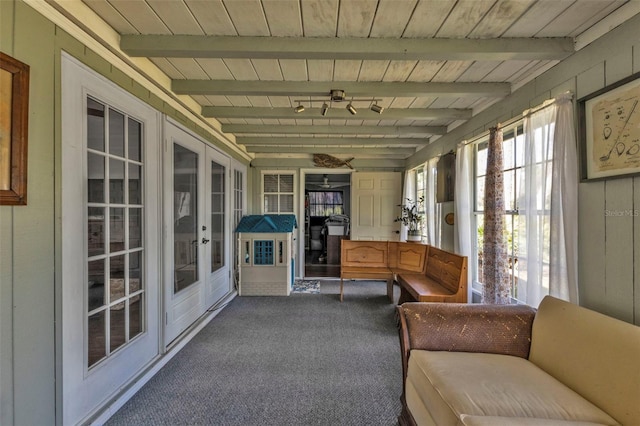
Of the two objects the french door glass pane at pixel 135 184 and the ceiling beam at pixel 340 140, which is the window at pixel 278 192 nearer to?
the ceiling beam at pixel 340 140

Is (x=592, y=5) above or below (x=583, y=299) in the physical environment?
above

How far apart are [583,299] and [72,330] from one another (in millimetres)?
3057

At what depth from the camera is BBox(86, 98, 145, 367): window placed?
1.68 meters

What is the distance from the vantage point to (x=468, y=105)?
9.52ft

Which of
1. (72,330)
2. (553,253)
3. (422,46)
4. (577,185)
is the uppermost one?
(422,46)


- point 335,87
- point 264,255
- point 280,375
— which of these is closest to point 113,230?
point 280,375

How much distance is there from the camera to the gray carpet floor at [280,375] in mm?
1731

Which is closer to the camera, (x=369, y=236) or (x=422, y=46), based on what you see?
(x=422, y=46)

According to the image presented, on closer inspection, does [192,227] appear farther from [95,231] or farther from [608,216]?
[608,216]

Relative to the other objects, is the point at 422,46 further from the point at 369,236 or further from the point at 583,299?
the point at 369,236

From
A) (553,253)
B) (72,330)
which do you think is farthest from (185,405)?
(553,253)

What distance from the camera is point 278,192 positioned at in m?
5.30

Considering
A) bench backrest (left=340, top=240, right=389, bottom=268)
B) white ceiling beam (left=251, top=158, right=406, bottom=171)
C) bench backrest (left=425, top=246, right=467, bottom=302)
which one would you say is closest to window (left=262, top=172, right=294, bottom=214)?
white ceiling beam (left=251, top=158, right=406, bottom=171)

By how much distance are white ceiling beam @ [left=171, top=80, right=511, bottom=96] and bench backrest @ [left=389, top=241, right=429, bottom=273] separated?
2050 millimetres
